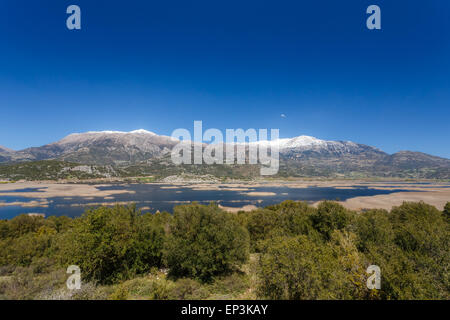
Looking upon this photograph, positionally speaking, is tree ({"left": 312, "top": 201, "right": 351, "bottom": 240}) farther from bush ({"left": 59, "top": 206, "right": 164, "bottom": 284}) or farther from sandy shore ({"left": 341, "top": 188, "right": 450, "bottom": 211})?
sandy shore ({"left": 341, "top": 188, "right": 450, "bottom": 211})

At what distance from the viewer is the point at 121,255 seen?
17.0 m

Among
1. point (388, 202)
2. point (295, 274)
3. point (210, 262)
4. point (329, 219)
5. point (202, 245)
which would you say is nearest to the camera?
point (295, 274)

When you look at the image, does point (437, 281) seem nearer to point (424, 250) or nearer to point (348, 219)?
point (424, 250)

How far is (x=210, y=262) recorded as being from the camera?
16.5 meters

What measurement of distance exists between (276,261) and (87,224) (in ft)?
52.8

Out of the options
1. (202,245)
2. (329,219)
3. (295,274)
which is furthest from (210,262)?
(329,219)

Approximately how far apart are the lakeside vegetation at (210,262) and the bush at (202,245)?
9cm

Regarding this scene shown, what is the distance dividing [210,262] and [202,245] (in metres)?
1.52

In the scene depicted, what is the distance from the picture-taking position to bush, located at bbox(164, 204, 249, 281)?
16.6m

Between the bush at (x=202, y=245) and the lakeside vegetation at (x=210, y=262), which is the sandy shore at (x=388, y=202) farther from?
the bush at (x=202, y=245)

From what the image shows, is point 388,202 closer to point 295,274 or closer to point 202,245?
point 202,245

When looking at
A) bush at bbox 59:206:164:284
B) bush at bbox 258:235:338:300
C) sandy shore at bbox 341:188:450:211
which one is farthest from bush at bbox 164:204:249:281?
sandy shore at bbox 341:188:450:211

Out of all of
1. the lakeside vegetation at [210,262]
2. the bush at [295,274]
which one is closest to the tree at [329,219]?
the lakeside vegetation at [210,262]

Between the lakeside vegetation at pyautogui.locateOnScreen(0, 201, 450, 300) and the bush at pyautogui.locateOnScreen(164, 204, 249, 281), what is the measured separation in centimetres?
9
